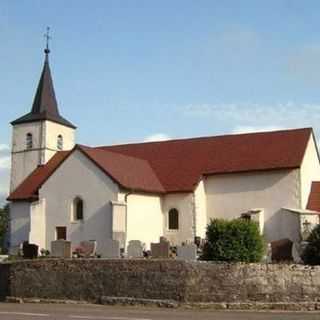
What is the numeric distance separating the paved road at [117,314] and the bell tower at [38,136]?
1247 inches

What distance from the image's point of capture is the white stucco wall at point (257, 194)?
45.5 m

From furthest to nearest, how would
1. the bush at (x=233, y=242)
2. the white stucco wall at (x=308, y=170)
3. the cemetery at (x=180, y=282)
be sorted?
the white stucco wall at (x=308, y=170), the bush at (x=233, y=242), the cemetery at (x=180, y=282)

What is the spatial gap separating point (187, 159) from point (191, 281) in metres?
25.9

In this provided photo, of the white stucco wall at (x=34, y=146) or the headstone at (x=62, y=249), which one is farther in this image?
the white stucco wall at (x=34, y=146)

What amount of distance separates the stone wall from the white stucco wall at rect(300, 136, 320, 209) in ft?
69.7

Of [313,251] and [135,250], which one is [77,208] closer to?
[135,250]

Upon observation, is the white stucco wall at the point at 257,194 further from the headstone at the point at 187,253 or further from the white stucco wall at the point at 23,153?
the headstone at the point at 187,253

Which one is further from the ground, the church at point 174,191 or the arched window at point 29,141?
the arched window at point 29,141

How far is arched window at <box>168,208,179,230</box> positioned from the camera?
4753 centimetres

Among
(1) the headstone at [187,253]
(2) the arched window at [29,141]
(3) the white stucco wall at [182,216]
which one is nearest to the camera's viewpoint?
(1) the headstone at [187,253]

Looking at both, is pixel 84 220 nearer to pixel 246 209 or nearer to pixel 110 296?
pixel 246 209

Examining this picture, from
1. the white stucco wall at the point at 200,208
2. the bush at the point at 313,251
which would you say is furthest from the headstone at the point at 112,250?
the white stucco wall at the point at 200,208

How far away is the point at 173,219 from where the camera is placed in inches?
1879

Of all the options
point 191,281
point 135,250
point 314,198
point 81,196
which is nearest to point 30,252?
point 135,250
